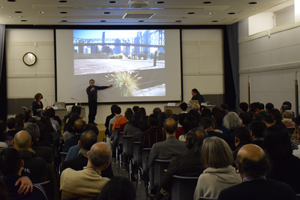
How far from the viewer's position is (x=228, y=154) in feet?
7.59

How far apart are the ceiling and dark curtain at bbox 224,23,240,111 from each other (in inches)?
36.7

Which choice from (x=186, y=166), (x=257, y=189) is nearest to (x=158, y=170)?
(x=186, y=166)

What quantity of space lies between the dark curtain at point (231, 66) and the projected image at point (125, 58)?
2550 millimetres

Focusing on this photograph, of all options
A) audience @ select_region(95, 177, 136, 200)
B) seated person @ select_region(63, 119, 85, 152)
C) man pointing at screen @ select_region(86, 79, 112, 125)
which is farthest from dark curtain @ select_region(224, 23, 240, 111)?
audience @ select_region(95, 177, 136, 200)

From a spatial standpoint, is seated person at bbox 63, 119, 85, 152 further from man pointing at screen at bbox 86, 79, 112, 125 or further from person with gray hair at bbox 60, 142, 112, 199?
man pointing at screen at bbox 86, 79, 112, 125

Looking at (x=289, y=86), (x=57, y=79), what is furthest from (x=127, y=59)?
(x=289, y=86)

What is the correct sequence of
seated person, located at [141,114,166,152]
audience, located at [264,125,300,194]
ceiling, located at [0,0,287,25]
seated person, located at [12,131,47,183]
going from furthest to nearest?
ceiling, located at [0,0,287,25], seated person, located at [141,114,166,152], seated person, located at [12,131,47,183], audience, located at [264,125,300,194]

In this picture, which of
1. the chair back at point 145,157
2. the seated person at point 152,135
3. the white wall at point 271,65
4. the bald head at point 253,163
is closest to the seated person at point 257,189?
the bald head at point 253,163

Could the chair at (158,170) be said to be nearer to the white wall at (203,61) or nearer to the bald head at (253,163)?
the bald head at (253,163)

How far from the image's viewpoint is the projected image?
12.7 meters

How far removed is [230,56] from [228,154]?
1151 centimetres

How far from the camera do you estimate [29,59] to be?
12.6m

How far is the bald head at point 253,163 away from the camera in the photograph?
1.92 meters

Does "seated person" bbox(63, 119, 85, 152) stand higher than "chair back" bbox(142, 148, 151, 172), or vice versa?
"seated person" bbox(63, 119, 85, 152)
